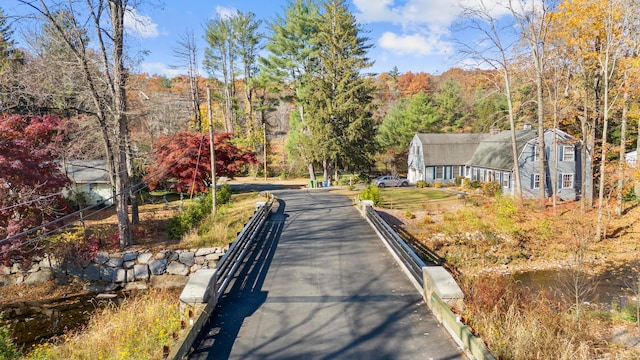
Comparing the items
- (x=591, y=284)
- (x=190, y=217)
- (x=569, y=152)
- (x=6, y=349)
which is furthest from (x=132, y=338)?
(x=569, y=152)

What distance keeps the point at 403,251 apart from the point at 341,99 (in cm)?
2684

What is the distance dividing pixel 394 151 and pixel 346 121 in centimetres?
1554

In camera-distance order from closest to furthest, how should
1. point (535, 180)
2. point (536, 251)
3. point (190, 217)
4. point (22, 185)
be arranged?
point (22, 185) < point (190, 217) < point (536, 251) < point (535, 180)

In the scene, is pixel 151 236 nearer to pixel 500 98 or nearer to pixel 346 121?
pixel 346 121

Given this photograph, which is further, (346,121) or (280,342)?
(346,121)

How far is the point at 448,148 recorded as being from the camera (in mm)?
42156

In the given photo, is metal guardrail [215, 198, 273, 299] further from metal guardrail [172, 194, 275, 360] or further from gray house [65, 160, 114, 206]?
gray house [65, 160, 114, 206]

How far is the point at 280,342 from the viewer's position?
650cm

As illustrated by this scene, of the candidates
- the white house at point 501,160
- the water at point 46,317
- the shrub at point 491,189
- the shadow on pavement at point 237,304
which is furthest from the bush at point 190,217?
the white house at point 501,160

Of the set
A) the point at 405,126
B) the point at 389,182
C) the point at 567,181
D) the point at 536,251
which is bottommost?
the point at 536,251

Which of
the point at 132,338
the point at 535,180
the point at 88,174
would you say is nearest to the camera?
the point at 132,338

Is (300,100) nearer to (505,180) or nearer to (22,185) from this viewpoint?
(505,180)

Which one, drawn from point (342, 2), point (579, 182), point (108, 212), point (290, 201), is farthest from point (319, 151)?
point (579, 182)

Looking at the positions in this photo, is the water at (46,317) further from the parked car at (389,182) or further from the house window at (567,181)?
the house window at (567,181)
